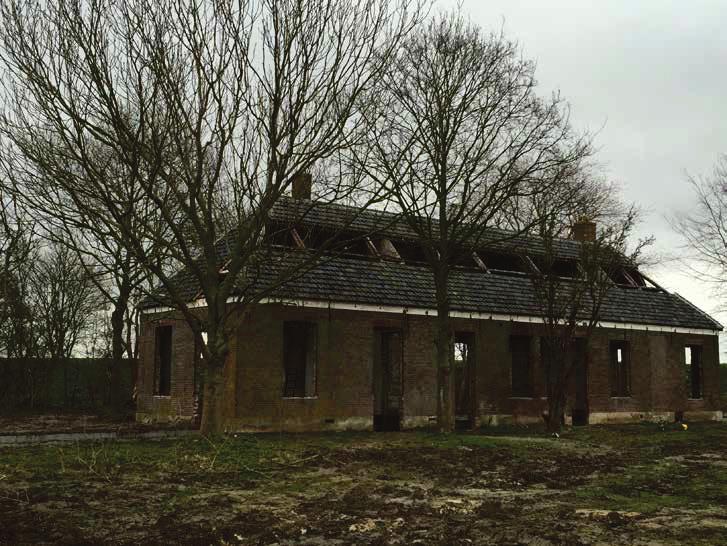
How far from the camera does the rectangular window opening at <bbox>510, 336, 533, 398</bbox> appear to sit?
26297 mm

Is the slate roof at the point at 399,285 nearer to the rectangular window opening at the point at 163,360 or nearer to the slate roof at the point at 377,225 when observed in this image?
the slate roof at the point at 377,225

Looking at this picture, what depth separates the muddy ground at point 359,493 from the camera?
7.98 m

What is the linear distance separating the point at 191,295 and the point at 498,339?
370 inches

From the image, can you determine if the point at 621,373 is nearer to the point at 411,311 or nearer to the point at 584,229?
the point at 584,229

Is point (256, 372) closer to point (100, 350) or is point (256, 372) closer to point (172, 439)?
A: point (172, 439)

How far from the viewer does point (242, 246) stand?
14.8 m

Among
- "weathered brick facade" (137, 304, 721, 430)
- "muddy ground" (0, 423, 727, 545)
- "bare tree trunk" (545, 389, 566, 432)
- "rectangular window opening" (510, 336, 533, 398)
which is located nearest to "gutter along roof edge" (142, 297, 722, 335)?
"weathered brick facade" (137, 304, 721, 430)

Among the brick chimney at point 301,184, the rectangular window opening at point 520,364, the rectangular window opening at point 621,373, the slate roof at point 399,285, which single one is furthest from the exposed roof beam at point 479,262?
the brick chimney at point 301,184

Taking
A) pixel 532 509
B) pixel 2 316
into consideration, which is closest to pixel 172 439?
pixel 532 509

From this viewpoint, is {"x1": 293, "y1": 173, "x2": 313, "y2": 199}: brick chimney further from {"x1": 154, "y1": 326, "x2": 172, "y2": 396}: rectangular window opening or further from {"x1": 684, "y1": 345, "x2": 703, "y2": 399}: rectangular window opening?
{"x1": 684, "y1": 345, "x2": 703, "y2": 399}: rectangular window opening

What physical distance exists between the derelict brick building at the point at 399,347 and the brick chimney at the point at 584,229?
1075 millimetres

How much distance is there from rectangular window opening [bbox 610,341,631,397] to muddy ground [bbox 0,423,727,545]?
10629 mm

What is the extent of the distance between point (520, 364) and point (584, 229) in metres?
A: 7.78

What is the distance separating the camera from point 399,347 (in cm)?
2416
